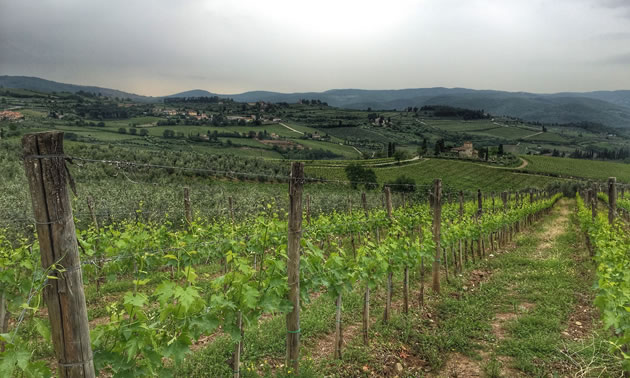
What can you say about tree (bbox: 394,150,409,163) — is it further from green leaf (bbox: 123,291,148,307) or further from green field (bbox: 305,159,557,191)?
green leaf (bbox: 123,291,148,307)

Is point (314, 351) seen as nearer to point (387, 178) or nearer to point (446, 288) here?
point (446, 288)

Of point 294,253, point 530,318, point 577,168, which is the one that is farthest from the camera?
point 577,168

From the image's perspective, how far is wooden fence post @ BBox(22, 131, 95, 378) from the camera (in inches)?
97.3

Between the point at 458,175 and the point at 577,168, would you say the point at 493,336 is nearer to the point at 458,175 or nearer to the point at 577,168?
the point at 458,175

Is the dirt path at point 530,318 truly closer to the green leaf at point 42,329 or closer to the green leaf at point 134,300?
the green leaf at point 134,300

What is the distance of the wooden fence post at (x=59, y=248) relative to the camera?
2471 millimetres

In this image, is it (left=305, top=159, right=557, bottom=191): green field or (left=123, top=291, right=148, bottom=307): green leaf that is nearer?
(left=123, top=291, right=148, bottom=307): green leaf

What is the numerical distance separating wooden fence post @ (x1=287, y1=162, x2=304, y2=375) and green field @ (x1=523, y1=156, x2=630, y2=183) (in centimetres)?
8021

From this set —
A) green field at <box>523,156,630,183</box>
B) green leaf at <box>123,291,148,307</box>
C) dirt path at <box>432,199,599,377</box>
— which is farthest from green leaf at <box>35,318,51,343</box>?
green field at <box>523,156,630,183</box>

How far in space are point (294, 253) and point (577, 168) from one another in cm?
9425

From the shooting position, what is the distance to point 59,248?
2.53m

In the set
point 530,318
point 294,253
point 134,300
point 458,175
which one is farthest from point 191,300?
point 458,175

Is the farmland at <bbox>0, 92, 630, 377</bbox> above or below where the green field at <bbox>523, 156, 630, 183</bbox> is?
above

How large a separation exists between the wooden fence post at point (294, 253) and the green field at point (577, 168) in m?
80.2
